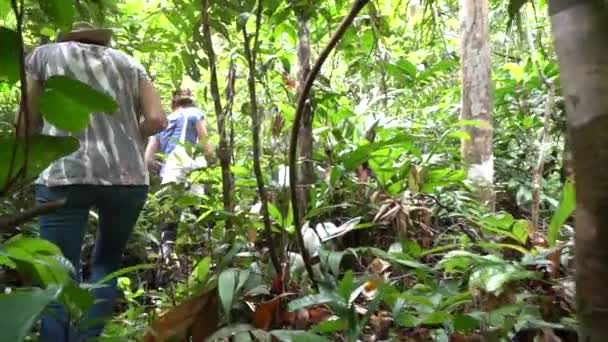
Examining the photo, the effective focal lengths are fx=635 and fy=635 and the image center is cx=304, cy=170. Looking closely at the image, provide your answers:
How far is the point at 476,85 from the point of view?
3.93 m

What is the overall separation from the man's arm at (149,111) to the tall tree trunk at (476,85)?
205 cm

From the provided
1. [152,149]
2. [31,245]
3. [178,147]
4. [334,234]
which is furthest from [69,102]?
[152,149]

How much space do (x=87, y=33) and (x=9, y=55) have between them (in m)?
1.49

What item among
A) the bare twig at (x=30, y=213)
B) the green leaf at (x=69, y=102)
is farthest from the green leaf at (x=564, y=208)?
the bare twig at (x=30, y=213)

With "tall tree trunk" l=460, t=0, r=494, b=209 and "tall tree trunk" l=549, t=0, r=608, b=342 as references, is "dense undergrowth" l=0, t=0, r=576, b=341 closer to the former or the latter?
"tall tree trunk" l=460, t=0, r=494, b=209

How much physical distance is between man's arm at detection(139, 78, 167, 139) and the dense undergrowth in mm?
203

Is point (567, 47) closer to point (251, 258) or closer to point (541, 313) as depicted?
point (541, 313)

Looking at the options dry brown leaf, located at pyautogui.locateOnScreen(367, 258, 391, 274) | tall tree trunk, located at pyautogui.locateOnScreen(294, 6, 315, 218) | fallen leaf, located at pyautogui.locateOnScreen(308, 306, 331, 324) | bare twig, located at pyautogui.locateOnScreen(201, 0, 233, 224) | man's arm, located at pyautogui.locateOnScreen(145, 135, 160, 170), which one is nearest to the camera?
fallen leaf, located at pyautogui.locateOnScreen(308, 306, 331, 324)

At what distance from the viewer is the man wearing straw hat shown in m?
2.26

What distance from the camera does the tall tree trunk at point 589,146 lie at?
0.84 m

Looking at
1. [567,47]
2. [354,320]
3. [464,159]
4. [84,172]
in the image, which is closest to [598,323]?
[567,47]

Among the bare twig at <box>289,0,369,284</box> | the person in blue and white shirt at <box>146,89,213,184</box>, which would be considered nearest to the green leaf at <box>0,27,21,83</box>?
the bare twig at <box>289,0,369,284</box>

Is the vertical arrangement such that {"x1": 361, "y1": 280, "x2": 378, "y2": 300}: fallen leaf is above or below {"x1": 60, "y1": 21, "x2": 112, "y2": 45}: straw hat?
below

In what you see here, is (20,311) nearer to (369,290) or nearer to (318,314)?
(318,314)
